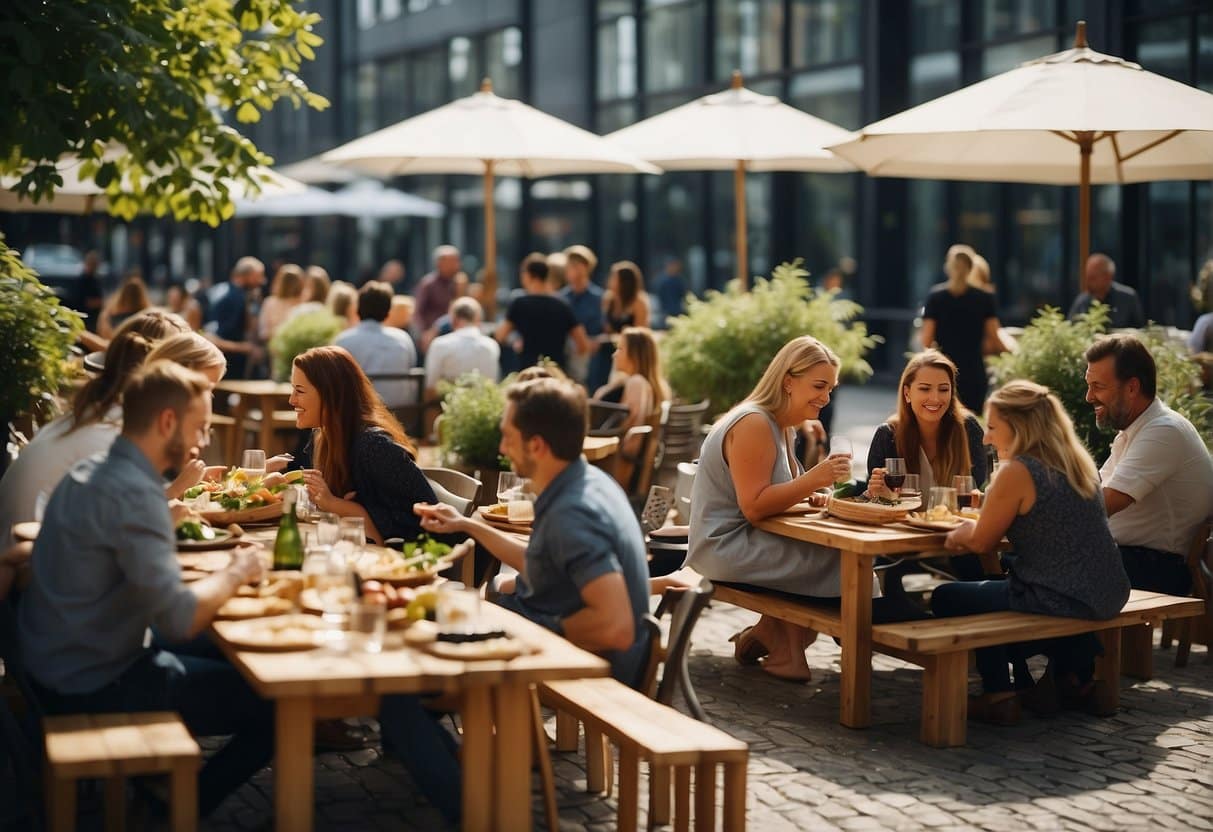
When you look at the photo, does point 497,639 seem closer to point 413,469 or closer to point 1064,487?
point 413,469

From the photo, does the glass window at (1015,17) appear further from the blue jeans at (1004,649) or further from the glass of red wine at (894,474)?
the blue jeans at (1004,649)

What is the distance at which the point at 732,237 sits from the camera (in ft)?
79.7

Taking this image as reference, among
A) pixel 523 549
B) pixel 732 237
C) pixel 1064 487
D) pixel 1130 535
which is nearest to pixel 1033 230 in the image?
pixel 732 237

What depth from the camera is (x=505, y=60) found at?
98.1 feet

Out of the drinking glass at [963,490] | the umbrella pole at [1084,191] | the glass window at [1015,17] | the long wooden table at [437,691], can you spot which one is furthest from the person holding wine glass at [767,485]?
the glass window at [1015,17]

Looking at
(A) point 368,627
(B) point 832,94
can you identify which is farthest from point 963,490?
(B) point 832,94

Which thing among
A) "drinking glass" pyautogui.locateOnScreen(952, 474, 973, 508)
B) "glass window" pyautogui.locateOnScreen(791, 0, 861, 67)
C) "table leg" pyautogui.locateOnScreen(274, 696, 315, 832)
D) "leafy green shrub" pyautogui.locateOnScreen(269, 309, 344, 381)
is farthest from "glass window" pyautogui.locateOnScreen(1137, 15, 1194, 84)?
"table leg" pyautogui.locateOnScreen(274, 696, 315, 832)

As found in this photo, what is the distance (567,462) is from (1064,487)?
2.30m

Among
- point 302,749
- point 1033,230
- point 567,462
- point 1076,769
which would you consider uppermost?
point 1033,230

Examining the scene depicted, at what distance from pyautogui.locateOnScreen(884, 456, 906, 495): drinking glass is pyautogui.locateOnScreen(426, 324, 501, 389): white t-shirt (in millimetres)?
5212

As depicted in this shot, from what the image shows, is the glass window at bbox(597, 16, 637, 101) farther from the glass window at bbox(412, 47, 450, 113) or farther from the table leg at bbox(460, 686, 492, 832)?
the table leg at bbox(460, 686, 492, 832)

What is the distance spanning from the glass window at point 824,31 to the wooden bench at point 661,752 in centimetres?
1734

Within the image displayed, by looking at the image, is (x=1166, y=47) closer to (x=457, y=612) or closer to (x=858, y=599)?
(x=858, y=599)

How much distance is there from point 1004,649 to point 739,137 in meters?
→ 7.00
